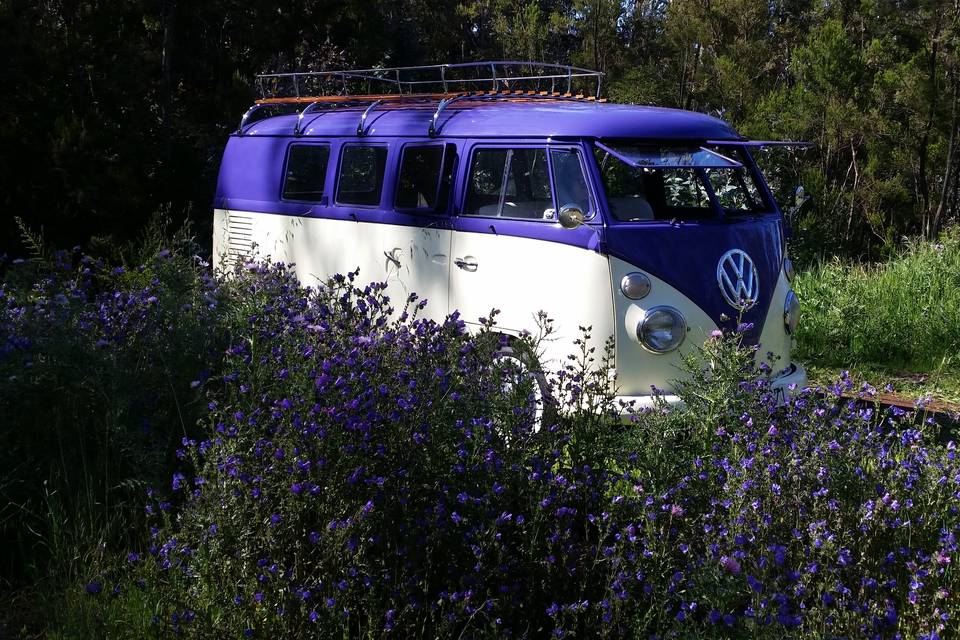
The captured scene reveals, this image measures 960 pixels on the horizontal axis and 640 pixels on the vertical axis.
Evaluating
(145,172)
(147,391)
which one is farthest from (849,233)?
(147,391)

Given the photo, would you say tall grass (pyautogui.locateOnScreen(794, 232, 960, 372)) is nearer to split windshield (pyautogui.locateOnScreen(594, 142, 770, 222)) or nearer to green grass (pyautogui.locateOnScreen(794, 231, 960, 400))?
green grass (pyautogui.locateOnScreen(794, 231, 960, 400))

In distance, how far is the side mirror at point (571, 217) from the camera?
5.79 metres

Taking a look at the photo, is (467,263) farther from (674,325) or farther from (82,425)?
(82,425)

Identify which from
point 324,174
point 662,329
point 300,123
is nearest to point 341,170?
point 324,174

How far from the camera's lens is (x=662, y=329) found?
18.7 ft

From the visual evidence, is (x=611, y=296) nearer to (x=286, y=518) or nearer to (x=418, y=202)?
(x=418, y=202)

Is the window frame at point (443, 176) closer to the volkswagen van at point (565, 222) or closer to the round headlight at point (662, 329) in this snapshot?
the volkswagen van at point (565, 222)

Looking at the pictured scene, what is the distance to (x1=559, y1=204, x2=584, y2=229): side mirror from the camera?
5793 millimetres

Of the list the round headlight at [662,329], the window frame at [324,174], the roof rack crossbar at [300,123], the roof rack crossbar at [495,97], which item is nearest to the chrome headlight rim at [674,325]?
the round headlight at [662,329]

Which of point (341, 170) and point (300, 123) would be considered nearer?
point (341, 170)

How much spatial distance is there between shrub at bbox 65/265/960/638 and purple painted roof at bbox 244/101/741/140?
7.77ft

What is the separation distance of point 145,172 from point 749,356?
9.73 meters

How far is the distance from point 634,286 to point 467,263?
1.30 metres

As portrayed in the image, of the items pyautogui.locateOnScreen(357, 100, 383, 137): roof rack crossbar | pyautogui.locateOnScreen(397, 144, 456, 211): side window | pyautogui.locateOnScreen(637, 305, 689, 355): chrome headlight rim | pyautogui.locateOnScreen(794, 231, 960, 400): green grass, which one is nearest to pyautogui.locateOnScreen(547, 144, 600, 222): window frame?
pyautogui.locateOnScreen(637, 305, 689, 355): chrome headlight rim
